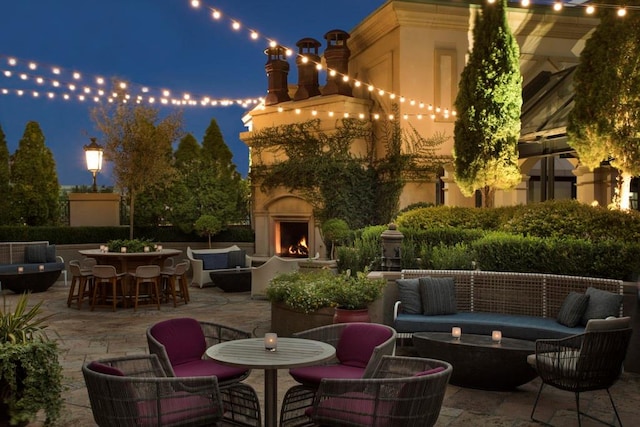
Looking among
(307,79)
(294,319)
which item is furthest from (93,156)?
(294,319)

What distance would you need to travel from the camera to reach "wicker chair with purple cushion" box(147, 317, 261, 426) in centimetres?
445

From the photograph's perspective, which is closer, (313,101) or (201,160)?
(313,101)

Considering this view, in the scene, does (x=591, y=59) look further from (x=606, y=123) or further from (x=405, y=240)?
(x=405, y=240)

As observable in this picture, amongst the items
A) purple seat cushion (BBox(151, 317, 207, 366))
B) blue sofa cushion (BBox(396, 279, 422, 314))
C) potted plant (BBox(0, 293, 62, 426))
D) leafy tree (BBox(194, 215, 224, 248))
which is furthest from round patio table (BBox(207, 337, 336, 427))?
leafy tree (BBox(194, 215, 224, 248))

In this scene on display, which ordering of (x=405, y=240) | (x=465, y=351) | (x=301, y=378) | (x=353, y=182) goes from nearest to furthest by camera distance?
(x=301, y=378)
(x=465, y=351)
(x=405, y=240)
(x=353, y=182)

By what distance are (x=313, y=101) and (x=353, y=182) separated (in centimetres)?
223

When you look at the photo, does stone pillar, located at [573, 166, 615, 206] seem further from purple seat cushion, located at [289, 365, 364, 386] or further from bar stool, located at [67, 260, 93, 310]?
purple seat cushion, located at [289, 365, 364, 386]

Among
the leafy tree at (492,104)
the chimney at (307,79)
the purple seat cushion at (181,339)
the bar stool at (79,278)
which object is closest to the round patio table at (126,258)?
the bar stool at (79,278)

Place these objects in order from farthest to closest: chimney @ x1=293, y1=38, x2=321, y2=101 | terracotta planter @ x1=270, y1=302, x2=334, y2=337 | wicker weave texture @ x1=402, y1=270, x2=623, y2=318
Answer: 1. chimney @ x1=293, y1=38, x2=321, y2=101
2. terracotta planter @ x1=270, y1=302, x2=334, y2=337
3. wicker weave texture @ x1=402, y1=270, x2=623, y2=318

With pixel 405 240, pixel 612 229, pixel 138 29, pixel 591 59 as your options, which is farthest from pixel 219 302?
pixel 138 29

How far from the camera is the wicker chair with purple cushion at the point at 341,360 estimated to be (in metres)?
4.38

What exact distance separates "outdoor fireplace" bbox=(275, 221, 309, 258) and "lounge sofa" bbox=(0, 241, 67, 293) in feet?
16.9

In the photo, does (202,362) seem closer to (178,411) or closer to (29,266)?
(178,411)

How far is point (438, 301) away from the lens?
708 centimetres
